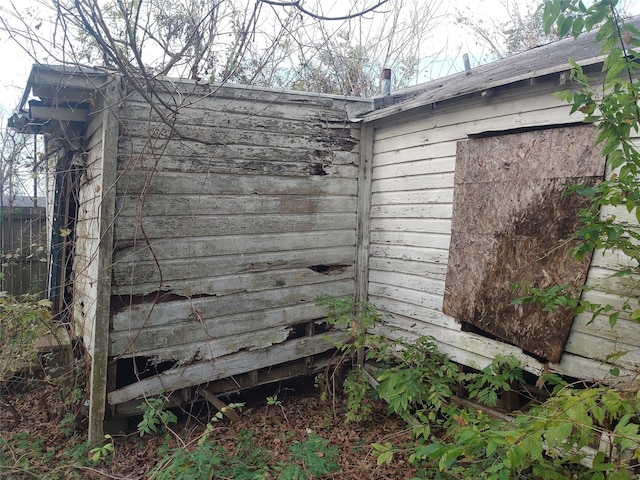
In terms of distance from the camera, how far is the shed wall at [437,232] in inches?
119

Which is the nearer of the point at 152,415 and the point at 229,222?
the point at 152,415

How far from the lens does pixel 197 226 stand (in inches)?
163

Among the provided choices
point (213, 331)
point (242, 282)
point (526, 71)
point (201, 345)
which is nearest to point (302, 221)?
point (242, 282)

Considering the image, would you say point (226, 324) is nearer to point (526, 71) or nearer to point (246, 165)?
point (246, 165)

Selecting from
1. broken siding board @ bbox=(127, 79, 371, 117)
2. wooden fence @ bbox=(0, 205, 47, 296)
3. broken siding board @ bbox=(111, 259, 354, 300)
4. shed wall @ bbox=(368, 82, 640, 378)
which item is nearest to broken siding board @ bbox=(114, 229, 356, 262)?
broken siding board @ bbox=(111, 259, 354, 300)

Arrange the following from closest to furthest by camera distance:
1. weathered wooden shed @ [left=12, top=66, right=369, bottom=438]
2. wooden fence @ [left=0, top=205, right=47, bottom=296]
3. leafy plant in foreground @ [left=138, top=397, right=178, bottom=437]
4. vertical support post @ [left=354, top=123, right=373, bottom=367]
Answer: leafy plant in foreground @ [left=138, top=397, right=178, bottom=437] → weathered wooden shed @ [left=12, top=66, right=369, bottom=438] → vertical support post @ [left=354, top=123, right=373, bottom=367] → wooden fence @ [left=0, top=205, right=47, bottom=296]

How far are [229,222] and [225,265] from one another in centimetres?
43

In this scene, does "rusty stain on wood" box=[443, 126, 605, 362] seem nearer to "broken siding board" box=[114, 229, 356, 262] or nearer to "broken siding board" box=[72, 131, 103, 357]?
"broken siding board" box=[114, 229, 356, 262]

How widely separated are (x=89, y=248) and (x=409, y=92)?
408 cm

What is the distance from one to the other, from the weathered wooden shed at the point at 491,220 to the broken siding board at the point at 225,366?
0.84 m

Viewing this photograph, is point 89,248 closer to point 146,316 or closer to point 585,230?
point 146,316

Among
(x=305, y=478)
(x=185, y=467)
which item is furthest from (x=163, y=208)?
(x=305, y=478)

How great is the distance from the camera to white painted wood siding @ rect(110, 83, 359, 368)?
3.87 meters

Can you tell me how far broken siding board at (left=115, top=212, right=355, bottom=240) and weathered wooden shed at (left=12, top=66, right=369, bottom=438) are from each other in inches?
0.5
